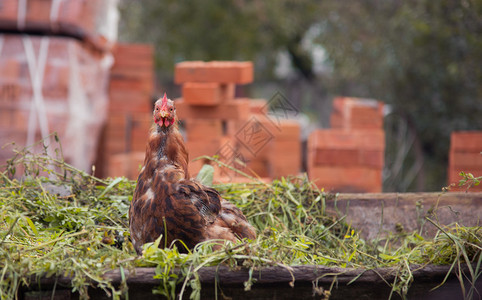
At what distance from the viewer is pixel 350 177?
4992mm

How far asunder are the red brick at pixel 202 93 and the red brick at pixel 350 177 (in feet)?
3.53

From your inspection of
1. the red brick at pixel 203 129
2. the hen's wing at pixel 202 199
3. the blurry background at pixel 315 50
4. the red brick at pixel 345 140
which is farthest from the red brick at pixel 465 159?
the hen's wing at pixel 202 199

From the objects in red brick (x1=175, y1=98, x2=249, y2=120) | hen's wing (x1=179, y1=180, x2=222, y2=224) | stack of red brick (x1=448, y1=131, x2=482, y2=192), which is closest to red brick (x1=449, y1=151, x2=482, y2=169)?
stack of red brick (x1=448, y1=131, x2=482, y2=192)

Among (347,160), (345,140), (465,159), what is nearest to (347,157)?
(347,160)

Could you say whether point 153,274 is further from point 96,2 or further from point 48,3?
point 96,2

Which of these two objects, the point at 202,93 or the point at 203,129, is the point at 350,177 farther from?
the point at 202,93

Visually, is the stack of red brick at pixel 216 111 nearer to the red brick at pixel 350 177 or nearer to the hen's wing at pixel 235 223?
the red brick at pixel 350 177

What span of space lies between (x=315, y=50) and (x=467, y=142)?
9.66m

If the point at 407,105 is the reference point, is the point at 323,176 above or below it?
below

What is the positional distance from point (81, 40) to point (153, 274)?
4512mm

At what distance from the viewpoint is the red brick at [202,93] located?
4863 mm

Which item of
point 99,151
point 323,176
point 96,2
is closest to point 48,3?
point 96,2

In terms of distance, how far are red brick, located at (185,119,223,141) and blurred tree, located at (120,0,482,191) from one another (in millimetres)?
2818

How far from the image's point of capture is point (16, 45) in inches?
220
